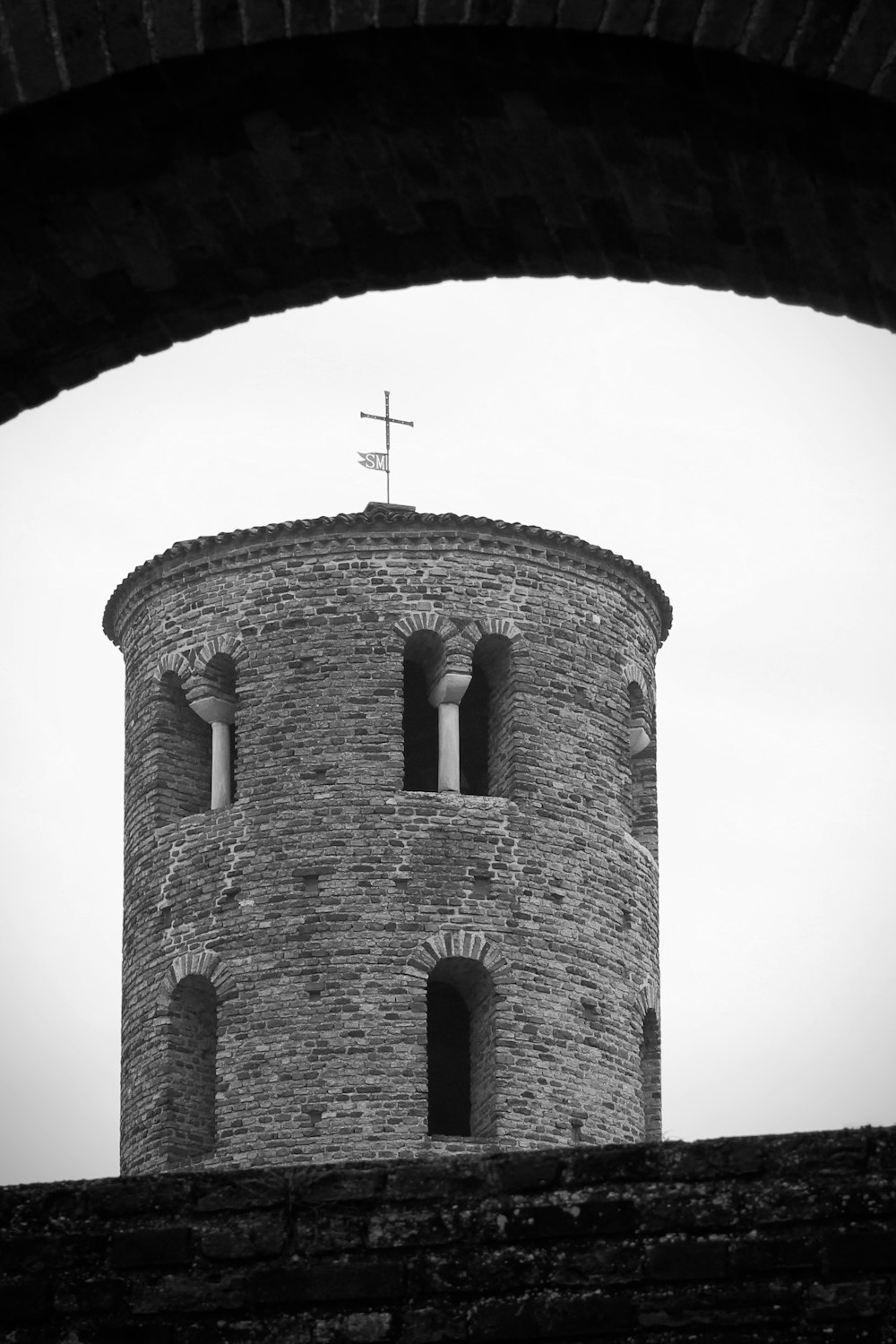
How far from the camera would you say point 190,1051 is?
26844 millimetres

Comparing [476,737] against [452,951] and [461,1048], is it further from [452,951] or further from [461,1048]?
[461,1048]

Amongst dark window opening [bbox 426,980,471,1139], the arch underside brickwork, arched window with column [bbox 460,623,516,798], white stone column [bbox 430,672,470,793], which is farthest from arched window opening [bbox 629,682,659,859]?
the arch underside brickwork

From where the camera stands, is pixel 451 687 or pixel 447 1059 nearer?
pixel 451 687

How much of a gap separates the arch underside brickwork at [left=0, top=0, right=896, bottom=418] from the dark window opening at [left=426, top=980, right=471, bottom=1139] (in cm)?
2181

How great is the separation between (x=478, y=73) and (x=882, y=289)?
808 millimetres

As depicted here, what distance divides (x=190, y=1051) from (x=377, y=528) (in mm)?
5375

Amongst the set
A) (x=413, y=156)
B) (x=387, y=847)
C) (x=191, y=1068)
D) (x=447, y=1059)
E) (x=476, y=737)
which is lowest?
(x=413, y=156)

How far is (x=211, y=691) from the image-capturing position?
27.3m

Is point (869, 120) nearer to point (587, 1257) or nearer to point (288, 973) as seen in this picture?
point (587, 1257)

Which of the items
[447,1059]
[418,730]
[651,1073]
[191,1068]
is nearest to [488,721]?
[418,730]

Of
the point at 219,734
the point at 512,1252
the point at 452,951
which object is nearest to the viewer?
the point at 512,1252

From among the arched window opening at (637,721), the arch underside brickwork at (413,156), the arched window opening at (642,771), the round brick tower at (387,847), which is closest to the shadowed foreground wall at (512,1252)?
the arch underside brickwork at (413,156)

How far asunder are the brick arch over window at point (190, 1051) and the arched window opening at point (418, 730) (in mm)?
2787

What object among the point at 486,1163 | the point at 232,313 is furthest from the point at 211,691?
the point at 232,313
